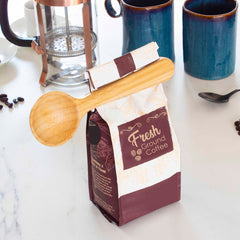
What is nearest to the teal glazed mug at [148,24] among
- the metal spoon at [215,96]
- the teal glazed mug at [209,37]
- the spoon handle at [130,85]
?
the teal glazed mug at [209,37]

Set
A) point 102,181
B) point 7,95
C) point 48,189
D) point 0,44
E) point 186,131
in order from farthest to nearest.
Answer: point 0,44
point 7,95
point 186,131
point 48,189
point 102,181

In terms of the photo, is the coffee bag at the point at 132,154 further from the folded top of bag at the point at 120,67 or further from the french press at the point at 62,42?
the french press at the point at 62,42

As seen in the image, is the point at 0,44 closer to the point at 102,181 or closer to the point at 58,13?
the point at 58,13

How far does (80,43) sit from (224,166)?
1.51 feet

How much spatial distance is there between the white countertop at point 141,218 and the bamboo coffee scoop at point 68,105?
0.56 ft

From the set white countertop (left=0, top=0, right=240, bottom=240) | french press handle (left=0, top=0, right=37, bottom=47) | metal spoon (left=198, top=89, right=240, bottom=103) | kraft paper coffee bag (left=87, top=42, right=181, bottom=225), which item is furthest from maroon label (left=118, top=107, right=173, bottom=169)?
french press handle (left=0, top=0, right=37, bottom=47)

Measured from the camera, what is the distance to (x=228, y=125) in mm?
1009

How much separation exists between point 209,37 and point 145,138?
0.42 meters

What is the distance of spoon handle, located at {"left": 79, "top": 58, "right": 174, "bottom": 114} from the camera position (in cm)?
70

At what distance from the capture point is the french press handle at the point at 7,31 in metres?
1.14

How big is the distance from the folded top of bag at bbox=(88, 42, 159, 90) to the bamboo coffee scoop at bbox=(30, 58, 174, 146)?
0.01m

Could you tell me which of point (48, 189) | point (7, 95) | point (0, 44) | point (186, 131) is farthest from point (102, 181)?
point (0, 44)

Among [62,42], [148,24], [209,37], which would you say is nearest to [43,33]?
[62,42]

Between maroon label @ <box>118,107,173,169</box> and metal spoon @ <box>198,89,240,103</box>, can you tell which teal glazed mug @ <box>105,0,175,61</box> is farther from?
maroon label @ <box>118,107,173,169</box>
